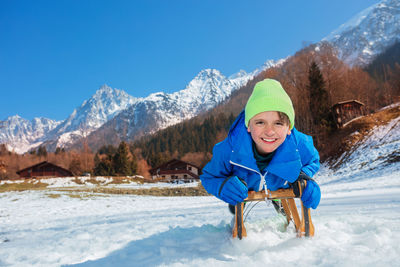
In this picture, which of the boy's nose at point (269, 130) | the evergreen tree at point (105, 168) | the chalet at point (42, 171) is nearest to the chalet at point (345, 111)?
the boy's nose at point (269, 130)

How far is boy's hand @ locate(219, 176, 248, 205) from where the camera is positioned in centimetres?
213

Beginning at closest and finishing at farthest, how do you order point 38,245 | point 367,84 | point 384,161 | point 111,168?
point 38,245
point 384,161
point 367,84
point 111,168

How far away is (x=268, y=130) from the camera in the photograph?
2160mm

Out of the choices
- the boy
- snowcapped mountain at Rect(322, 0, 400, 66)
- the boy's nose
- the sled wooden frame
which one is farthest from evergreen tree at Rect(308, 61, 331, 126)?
snowcapped mountain at Rect(322, 0, 400, 66)

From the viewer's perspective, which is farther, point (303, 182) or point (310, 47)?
point (310, 47)

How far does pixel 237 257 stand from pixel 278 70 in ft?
103

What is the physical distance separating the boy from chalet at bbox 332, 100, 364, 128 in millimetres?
29586

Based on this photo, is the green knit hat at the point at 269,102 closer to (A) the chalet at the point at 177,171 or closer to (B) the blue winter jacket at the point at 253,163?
(B) the blue winter jacket at the point at 253,163

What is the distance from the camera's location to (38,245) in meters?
2.86

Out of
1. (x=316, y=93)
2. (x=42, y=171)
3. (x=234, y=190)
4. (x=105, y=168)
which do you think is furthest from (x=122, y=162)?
(x=234, y=190)

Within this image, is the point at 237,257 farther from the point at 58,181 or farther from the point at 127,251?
the point at 58,181

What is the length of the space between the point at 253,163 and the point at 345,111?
1275 inches

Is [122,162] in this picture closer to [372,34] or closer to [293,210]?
[293,210]

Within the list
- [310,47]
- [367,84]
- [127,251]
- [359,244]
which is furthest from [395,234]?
[367,84]
